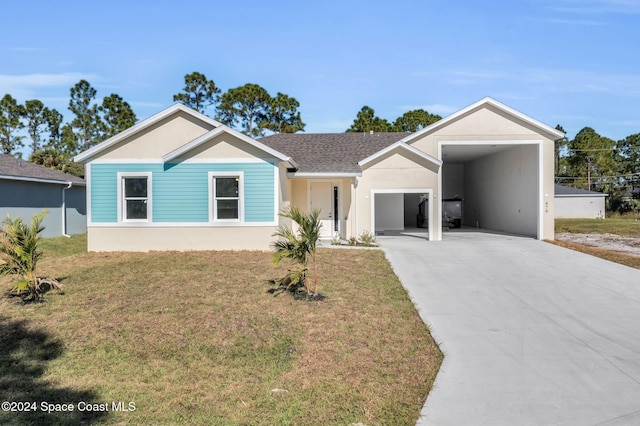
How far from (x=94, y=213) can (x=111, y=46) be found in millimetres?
5668

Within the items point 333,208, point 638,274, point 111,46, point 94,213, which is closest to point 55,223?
point 94,213

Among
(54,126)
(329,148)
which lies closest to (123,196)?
(329,148)

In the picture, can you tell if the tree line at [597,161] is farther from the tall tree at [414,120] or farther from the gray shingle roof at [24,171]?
the gray shingle roof at [24,171]

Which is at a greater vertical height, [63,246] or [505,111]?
[505,111]

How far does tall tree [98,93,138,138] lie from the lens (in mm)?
42594

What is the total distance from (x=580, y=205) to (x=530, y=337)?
130 feet

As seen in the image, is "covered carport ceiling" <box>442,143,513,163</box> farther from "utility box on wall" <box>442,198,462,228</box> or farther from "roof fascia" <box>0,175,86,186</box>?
"roof fascia" <box>0,175,86,186</box>

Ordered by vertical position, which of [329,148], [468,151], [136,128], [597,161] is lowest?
[136,128]

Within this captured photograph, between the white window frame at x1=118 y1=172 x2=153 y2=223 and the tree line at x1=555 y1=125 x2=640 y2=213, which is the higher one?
the tree line at x1=555 y1=125 x2=640 y2=213

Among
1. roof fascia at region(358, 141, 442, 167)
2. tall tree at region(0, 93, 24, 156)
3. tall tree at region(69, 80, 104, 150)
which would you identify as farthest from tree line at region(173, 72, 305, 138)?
roof fascia at region(358, 141, 442, 167)

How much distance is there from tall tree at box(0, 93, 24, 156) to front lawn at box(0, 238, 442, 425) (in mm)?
42240

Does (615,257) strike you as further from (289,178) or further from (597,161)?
(597,161)

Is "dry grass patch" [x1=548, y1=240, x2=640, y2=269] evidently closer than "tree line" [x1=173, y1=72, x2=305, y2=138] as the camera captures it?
Yes

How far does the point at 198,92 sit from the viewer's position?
4238 cm
